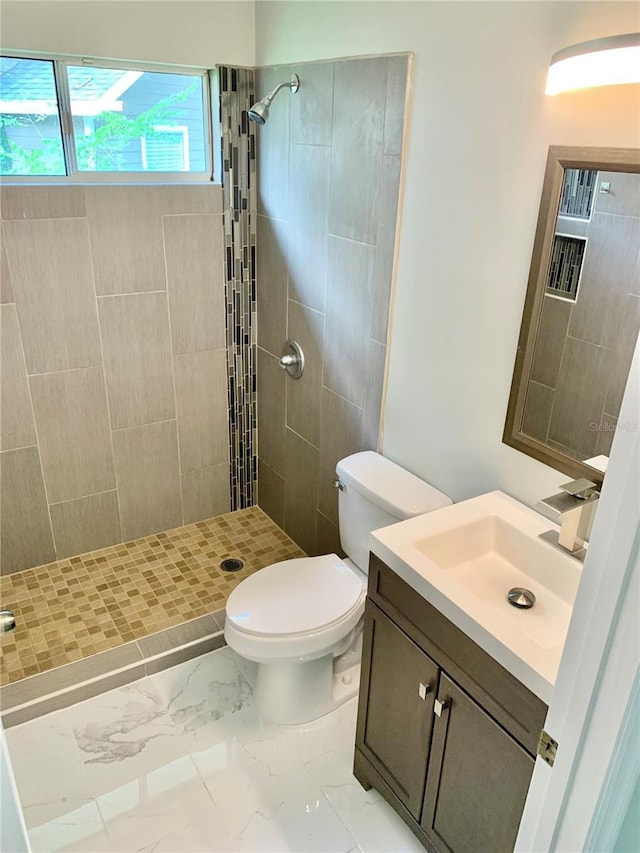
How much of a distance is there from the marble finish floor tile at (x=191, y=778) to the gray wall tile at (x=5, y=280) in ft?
4.83

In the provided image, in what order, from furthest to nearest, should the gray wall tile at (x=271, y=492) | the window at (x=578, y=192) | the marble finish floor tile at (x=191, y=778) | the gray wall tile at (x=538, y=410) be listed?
the gray wall tile at (x=271, y=492), the marble finish floor tile at (x=191, y=778), the gray wall tile at (x=538, y=410), the window at (x=578, y=192)

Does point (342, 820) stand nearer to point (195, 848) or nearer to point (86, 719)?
point (195, 848)

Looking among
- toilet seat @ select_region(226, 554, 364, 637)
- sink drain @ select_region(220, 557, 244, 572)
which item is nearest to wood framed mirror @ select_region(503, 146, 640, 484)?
toilet seat @ select_region(226, 554, 364, 637)

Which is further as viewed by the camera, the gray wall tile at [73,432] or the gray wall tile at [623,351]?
the gray wall tile at [73,432]

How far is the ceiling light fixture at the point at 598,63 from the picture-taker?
123 cm

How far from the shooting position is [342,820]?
1.88 metres

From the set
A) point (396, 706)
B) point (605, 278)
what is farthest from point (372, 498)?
point (605, 278)

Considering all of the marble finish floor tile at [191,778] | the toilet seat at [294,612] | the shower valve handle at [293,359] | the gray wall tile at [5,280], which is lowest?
the marble finish floor tile at [191,778]

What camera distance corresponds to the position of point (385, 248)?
2080 mm

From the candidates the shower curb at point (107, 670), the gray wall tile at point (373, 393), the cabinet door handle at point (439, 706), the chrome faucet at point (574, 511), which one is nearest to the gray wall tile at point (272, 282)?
the gray wall tile at point (373, 393)

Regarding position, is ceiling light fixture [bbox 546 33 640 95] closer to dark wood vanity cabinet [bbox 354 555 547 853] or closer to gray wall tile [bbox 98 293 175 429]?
dark wood vanity cabinet [bbox 354 555 547 853]

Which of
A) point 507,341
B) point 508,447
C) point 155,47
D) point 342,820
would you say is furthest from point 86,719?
point 155,47

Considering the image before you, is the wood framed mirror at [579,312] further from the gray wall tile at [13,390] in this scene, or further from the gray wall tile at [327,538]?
the gray wall tile at [13,390]

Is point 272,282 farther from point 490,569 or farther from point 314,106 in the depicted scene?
point 490,569
